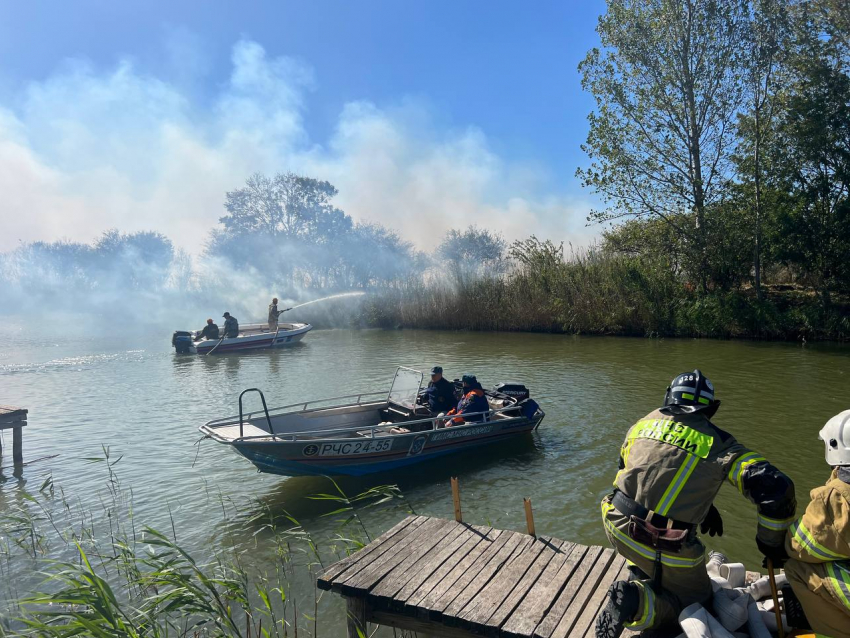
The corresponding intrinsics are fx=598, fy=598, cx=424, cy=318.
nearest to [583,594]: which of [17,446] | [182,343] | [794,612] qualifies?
[794,612]

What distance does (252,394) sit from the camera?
56.2 feet

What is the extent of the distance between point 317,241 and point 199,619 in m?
58.6

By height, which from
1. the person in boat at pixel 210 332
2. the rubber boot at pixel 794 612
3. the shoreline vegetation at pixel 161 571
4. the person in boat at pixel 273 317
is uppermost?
the person in boat at pixel 273 317

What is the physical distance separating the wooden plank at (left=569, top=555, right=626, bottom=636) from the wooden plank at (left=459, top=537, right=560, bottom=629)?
1.54 ft

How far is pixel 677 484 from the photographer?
132 inches

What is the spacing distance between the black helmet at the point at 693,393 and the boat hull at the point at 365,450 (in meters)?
6.13

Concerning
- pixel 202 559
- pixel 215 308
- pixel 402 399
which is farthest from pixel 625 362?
pixel 215 308

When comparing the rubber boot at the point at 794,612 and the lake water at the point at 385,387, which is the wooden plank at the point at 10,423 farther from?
the rubber boot at the point at 794,612

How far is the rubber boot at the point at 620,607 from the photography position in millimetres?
3303

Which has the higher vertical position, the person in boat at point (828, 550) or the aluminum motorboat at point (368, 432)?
the person in boat at point (828, 550)

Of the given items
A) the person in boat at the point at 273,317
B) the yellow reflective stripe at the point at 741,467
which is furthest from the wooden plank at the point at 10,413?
the person in boat at the point at 273,317

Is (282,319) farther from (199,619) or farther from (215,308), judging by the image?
(199,619)

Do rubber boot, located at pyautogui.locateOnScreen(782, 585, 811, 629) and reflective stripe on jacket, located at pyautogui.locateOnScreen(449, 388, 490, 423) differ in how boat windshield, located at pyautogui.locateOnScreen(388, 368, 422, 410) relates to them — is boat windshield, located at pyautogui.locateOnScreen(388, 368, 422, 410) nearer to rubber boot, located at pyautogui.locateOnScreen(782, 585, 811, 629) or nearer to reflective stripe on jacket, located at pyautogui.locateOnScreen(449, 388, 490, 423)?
reflective stripe on jacket, located at pyautogui.locateOnScreen(449, 388, 490, 423)

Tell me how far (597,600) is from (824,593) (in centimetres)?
148
